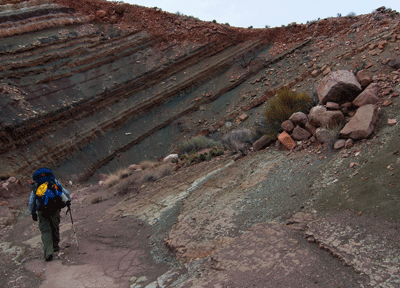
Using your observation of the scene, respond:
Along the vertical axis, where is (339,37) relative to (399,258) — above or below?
above

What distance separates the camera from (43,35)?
1520 cm

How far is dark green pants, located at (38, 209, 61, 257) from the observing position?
5348 millimetres

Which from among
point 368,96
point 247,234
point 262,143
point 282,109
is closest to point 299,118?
point 282,109

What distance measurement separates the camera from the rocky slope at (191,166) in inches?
144

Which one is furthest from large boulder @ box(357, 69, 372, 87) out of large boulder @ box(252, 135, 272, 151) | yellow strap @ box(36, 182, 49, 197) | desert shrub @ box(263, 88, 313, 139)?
yellow strap @ box(36, 182, 49, 197)

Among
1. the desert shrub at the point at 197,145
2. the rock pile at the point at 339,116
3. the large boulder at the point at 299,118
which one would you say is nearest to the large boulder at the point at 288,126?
the rock pile at the point at 339,116

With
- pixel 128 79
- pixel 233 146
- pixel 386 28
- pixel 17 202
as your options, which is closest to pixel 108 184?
pixel 17 202

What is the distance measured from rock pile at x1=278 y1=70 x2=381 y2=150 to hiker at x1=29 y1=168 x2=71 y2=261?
5.25 m

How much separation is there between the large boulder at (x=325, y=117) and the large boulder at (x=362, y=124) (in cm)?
43

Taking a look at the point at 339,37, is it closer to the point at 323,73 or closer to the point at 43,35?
the point at 323,73

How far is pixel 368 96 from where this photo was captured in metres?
6.30

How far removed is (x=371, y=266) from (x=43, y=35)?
17413 millimetres

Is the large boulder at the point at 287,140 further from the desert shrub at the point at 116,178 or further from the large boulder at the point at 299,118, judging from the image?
the desert shrub at the point at 116,178

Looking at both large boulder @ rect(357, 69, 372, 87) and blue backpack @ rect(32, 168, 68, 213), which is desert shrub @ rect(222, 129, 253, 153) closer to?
large boulder @ rect(357, 69, 372, 87)
